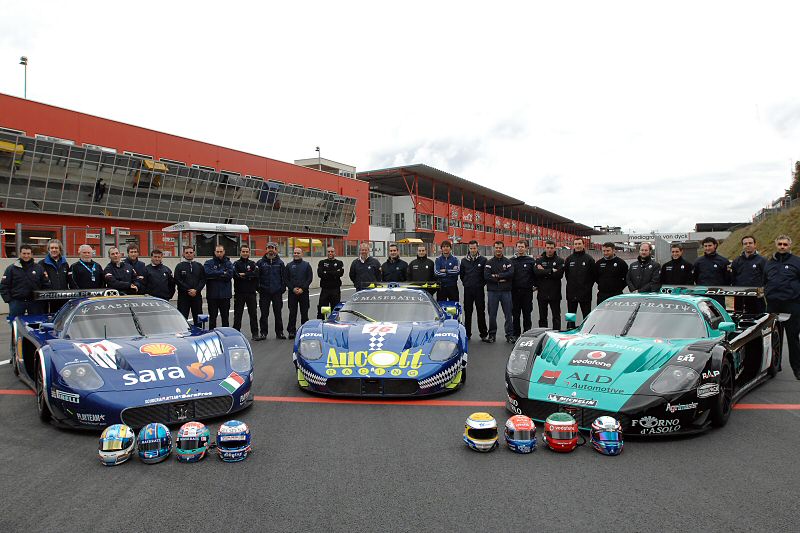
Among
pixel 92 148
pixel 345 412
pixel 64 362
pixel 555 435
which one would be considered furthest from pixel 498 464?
pixel 92 148

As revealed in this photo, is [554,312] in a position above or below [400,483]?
above

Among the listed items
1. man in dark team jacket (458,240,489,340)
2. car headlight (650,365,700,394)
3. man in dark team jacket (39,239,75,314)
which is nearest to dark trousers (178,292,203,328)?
man in dark team jacket (39,239,75,314)

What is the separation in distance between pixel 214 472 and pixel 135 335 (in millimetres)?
2752

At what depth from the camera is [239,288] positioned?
35.5 ft

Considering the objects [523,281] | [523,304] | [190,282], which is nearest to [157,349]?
[190,282]

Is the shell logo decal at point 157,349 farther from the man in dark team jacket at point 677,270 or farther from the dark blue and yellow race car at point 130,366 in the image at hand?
the man in dark team jacket at point 677,270

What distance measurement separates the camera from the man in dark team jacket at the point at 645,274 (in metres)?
9.58

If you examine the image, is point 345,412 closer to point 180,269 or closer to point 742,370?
point 742,370

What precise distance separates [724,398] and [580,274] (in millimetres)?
4957

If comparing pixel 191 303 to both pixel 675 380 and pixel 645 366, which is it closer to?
pixel 645 366

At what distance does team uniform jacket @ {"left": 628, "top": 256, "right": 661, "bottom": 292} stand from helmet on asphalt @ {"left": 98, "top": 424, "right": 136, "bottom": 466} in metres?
8.06

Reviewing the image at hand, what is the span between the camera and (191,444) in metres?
4.23

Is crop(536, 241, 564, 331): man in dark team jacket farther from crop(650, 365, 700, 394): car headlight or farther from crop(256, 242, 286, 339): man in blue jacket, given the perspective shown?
crop(650, 365, 700, 394): car headlight

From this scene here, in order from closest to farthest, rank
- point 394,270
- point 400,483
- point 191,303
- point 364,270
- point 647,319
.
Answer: point 400,483, point 647,319, point 191,303, point 394,270, point 364,270
